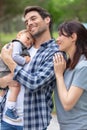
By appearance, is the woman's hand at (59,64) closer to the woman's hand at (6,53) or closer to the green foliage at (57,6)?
the woman's hand at (6,53)

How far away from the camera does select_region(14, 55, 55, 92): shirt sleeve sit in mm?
3314

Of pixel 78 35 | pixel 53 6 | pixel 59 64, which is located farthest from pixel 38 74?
pixel 53 6

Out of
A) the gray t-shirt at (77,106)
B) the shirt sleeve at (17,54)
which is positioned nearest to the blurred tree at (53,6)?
the shirt sleeve at (17,54)

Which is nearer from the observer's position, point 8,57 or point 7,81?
point 8,57

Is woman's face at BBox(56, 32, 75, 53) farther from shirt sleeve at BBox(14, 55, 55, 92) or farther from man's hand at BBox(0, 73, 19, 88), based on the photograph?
man's hand at BBox(0, 73, 19, 88)

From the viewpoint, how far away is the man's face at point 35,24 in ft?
11.7

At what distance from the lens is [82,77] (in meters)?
3.14

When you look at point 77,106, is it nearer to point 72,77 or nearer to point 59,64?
point 72,77

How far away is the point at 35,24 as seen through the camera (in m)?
3.58

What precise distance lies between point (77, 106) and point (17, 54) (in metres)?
0.75

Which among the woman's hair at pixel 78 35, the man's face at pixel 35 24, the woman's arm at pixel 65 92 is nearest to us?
the woman's arm at pixel 65 92

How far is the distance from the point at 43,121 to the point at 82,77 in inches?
20.5

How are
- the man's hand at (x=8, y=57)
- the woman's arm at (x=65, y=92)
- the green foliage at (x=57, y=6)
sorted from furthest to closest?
the green foliage at (x=57, y=6) → the man's hand at (x=8, y=57) → the woman's arm at (x=65, y=92)

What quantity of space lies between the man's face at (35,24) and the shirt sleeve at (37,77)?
0.29 metres
